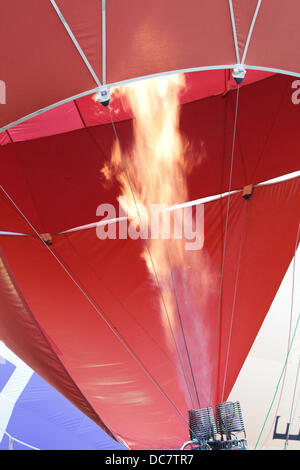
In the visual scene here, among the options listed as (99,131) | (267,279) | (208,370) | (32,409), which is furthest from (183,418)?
(99,131)

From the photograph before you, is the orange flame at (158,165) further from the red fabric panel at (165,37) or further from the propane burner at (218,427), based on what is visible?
the propane burner at (218,427)

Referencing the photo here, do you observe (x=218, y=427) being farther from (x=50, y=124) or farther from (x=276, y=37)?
(x=50, y=124)

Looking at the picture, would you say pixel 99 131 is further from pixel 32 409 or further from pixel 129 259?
pixel 32 409

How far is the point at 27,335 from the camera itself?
17.6 ft

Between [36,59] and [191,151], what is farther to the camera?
[191,151]

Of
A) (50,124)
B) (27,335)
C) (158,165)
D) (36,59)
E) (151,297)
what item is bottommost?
(27,335)

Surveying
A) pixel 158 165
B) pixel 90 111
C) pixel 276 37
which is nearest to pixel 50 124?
pixel 90 111

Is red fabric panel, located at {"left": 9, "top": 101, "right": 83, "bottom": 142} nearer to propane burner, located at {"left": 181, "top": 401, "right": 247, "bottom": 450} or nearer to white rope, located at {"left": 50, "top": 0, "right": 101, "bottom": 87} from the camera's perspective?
white rope, located at {"left": 50, "top": 0, "right": 101, "bottom": 87}

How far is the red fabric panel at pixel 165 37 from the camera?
11.3 ft

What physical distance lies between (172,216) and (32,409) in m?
2.88

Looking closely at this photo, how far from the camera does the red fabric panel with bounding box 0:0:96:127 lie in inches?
133

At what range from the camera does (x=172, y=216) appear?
5.27 m

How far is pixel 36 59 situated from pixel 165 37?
2.63ft

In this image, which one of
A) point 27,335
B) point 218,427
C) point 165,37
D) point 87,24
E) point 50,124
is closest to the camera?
point 87,24
